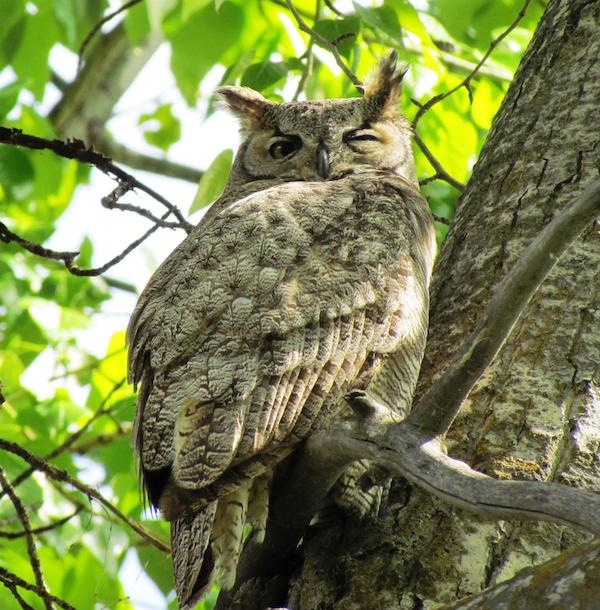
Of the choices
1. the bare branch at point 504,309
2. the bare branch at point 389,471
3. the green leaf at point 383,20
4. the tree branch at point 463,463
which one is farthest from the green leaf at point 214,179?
the bare branch at point 504,309

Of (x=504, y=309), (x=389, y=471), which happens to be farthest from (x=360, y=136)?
(x=504, y=309)

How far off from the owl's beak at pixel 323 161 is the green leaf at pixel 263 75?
0.90 ft

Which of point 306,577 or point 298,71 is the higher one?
point 298,71

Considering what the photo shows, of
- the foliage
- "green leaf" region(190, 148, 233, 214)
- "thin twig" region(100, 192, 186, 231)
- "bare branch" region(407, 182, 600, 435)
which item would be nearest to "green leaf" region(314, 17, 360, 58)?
the foliage

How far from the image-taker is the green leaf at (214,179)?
3.20 metres

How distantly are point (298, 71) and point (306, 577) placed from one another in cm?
210

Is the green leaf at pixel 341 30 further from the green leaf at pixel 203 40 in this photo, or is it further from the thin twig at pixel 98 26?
the thin twig at pixel 98 26

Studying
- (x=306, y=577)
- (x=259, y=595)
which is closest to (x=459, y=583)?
(x=306, y=577)

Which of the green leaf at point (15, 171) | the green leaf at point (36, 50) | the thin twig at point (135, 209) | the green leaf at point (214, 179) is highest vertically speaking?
the green leaf at point (36, 50)

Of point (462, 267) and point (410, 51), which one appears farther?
point (410, 51)

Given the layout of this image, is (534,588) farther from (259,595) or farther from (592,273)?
(592,273)

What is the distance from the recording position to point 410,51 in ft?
11.4

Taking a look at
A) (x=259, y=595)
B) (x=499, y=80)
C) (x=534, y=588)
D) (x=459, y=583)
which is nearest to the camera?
(x=534, y=588)

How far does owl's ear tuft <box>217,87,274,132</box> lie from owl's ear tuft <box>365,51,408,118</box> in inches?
15.4
